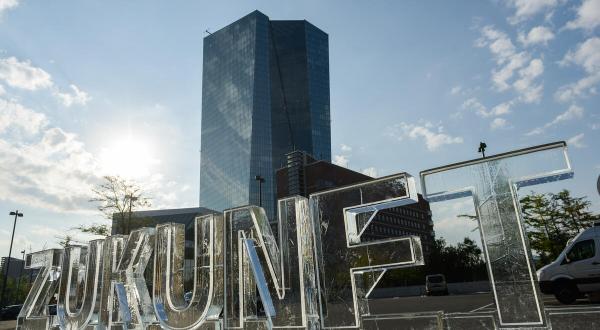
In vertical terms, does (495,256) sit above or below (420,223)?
A: below

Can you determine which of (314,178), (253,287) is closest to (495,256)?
(253,287)

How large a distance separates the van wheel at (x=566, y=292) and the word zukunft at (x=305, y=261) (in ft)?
31.8

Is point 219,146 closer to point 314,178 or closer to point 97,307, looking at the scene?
point 314,178

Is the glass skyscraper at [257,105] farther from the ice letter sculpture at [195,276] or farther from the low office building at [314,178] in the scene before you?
the ice letter sculpture at [195,276]

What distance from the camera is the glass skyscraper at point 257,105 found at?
11688 cm

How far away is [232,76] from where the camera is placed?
126438 mm

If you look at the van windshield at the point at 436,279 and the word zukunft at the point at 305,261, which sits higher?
the word zukunft at the point at 305,261

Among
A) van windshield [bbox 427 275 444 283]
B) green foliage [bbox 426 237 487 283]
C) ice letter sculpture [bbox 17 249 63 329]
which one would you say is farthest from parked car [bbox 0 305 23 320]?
green foliage [bbox 426 237 487 283]

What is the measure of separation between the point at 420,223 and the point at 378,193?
110602 mm

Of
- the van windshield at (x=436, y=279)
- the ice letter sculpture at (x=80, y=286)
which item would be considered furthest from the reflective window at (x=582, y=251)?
the van windshield at (x=436, y=279)


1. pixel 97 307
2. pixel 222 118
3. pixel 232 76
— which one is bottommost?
pixel 97 307

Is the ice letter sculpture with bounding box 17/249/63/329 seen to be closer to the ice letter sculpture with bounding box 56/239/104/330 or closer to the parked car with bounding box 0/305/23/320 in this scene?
the ice letter sculpture with bounding box 56/239/104/330

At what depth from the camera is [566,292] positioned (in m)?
12.0

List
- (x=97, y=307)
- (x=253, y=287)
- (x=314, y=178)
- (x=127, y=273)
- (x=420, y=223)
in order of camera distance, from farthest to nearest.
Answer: (x=420, y=223) < (x=314, y=178) < (x=97, y=307) < (x=127, y=273) < (x=253, y=287)
